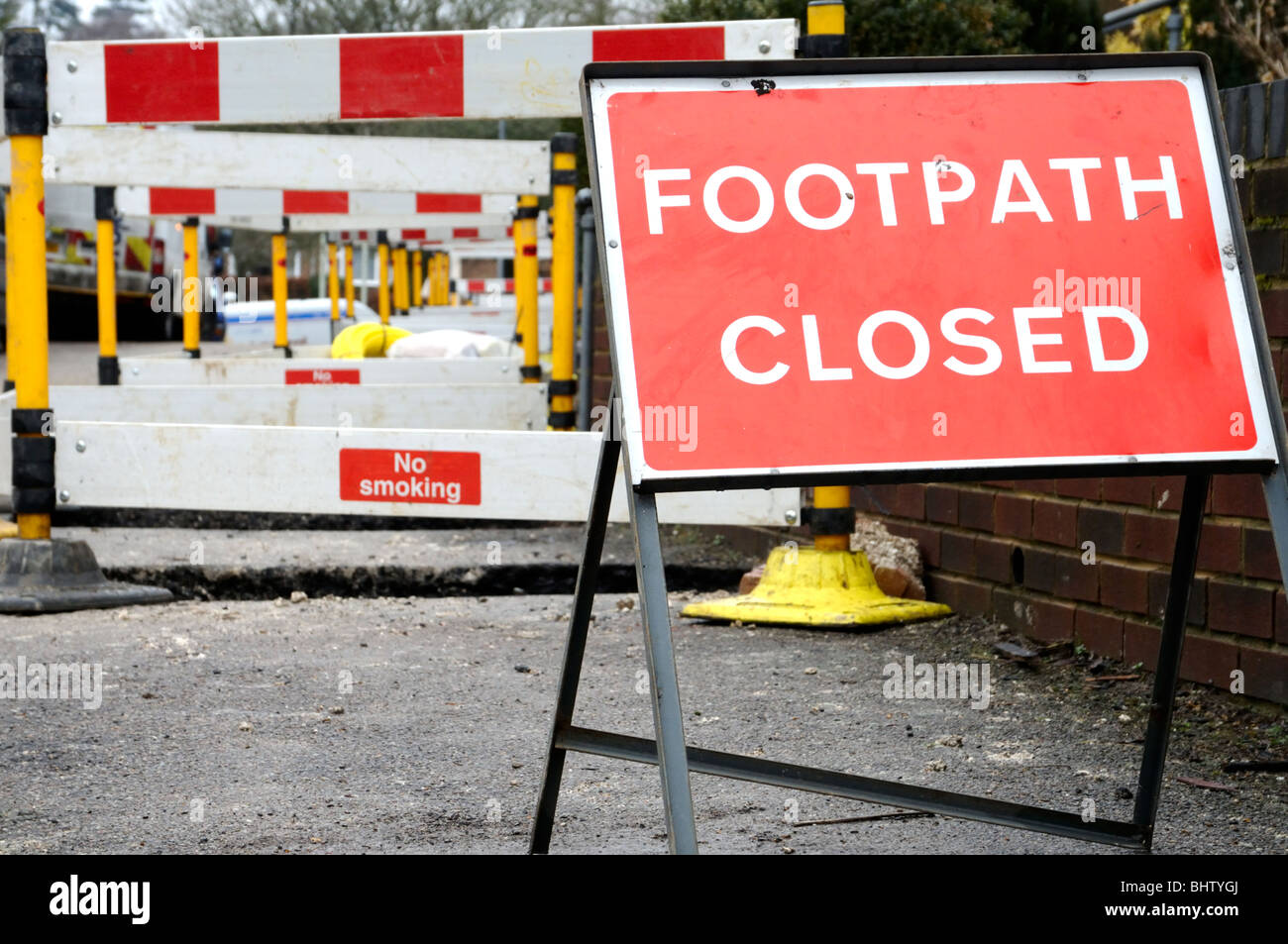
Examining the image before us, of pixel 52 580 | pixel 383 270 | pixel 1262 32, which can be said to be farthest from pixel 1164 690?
pixel 383 270

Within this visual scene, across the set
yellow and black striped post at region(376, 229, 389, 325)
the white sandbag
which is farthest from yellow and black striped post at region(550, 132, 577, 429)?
yellow and black striped post at region(376, 229, 389, 325)

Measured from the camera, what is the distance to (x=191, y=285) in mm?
10492

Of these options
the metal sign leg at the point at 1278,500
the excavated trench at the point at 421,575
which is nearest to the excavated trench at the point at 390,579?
the excavated trench at the point at 421,575

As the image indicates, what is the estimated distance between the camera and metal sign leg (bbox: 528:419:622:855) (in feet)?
8.64

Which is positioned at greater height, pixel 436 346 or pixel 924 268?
pixel 924 268

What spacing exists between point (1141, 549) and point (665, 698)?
7.63ft

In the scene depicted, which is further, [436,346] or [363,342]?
[363,342]

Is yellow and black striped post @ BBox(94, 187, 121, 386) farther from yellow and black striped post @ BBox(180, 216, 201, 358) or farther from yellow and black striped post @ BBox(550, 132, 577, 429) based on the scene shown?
yellow and black striped post @ BBox(550, 132, 577, 429)

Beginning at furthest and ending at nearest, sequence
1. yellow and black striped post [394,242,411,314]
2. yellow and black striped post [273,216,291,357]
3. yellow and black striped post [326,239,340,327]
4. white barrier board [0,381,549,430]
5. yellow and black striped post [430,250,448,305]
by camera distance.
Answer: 1. yellow and black striped post [430,250,448,305]
2. yellow and black striped post [394,242,411,314]
3. yellow and black striped post [326,239,340,327]
4. yellow and black striped post [273,216,291,357]
5. white barrier board [0,381,549,430]

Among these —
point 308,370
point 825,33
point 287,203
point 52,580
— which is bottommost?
point 52,580

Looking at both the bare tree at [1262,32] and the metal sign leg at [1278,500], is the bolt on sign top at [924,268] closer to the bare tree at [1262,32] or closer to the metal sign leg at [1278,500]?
the metal sign leg at [1278,500]

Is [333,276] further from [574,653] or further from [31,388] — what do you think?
[574,653]

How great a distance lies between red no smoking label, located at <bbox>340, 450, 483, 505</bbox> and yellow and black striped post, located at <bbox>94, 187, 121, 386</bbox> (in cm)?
511

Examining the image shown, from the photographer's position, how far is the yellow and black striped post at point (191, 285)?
10.4m
